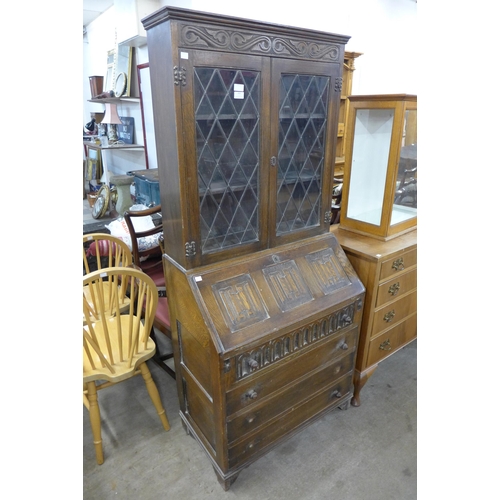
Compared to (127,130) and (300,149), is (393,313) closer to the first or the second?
(300,149)

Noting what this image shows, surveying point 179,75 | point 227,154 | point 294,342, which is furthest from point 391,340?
point 179,75

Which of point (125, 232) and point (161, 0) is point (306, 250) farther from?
point (161, 0)

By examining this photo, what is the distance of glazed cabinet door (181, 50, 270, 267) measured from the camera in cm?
122

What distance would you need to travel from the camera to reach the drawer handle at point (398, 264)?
1.82m

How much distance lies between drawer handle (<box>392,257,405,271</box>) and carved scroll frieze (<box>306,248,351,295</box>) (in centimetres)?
29

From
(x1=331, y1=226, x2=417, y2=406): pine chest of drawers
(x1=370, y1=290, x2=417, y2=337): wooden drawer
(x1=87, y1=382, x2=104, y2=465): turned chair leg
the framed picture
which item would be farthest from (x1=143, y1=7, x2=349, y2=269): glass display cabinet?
the framed picture

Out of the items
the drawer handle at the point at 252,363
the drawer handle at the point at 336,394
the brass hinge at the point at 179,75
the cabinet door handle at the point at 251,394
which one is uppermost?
the brass hinge at the point at 179,75

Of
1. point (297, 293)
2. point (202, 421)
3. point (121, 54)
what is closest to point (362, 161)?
point (297, 293)

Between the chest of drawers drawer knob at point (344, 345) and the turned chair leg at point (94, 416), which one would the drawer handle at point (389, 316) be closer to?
the chest of drawers drawer knob at point (344, 345)

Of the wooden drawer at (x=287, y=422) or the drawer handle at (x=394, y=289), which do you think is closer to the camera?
the wooden drawer at (x=287, y=422)

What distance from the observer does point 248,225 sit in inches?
59.1

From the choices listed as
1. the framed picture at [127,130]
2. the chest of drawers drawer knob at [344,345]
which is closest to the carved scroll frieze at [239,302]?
the chest of drawers drawer knob at [344,345]

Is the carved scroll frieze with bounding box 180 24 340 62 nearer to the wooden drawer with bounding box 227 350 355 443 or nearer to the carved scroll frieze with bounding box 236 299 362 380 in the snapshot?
the carved scroll frieze with bounding box 236 299 362 380
